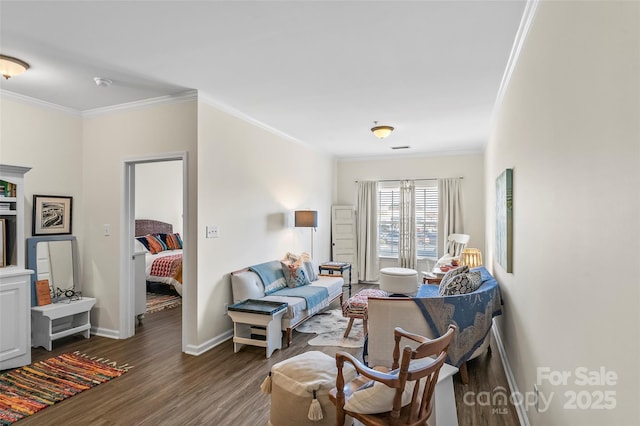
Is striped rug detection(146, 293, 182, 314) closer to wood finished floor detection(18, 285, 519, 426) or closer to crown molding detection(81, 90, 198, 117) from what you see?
wood finished floor detection(18, 285, 519, 426)

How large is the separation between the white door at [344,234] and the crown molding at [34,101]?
475cm

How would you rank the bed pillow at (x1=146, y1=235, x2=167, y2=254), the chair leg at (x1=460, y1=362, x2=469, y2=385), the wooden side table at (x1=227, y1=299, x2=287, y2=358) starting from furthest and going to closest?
1. the bed pillow at (x1=146, y1=235, x2=167, y2=254)
2. the wooden side table at (x1=227, y1=299, x2=287, y2=358)
3. the chair leg at (x1=460, y1=362, x2=469, y2=385)

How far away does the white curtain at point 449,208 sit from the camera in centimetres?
684

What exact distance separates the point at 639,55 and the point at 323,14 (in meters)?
1.78

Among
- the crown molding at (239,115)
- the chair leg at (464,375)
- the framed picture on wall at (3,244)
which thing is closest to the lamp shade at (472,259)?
the chair leg at (464,375)

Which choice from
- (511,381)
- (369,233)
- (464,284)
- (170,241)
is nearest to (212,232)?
(464,284)

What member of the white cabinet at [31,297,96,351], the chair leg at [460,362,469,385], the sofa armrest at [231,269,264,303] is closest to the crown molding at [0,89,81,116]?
the white cabinet at [31,297,96,351]

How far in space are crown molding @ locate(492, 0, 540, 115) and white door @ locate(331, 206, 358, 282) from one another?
166 inches

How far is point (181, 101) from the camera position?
3.80 metres

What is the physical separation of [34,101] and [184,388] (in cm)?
345

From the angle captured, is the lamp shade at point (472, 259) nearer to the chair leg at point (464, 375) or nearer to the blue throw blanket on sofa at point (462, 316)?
the blue throw blanket on sofa at point (462, 316)

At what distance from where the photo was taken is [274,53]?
2811 millimetres

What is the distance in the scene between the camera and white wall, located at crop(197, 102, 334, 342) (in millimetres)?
3820

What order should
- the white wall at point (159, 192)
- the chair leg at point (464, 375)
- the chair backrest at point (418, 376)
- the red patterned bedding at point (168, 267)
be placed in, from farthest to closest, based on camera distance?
the white wall at point (159, 192), the red patterned bedding at point (168, 267), the chair leg at point (464, 375), the chair backrest at point (418, 376)
